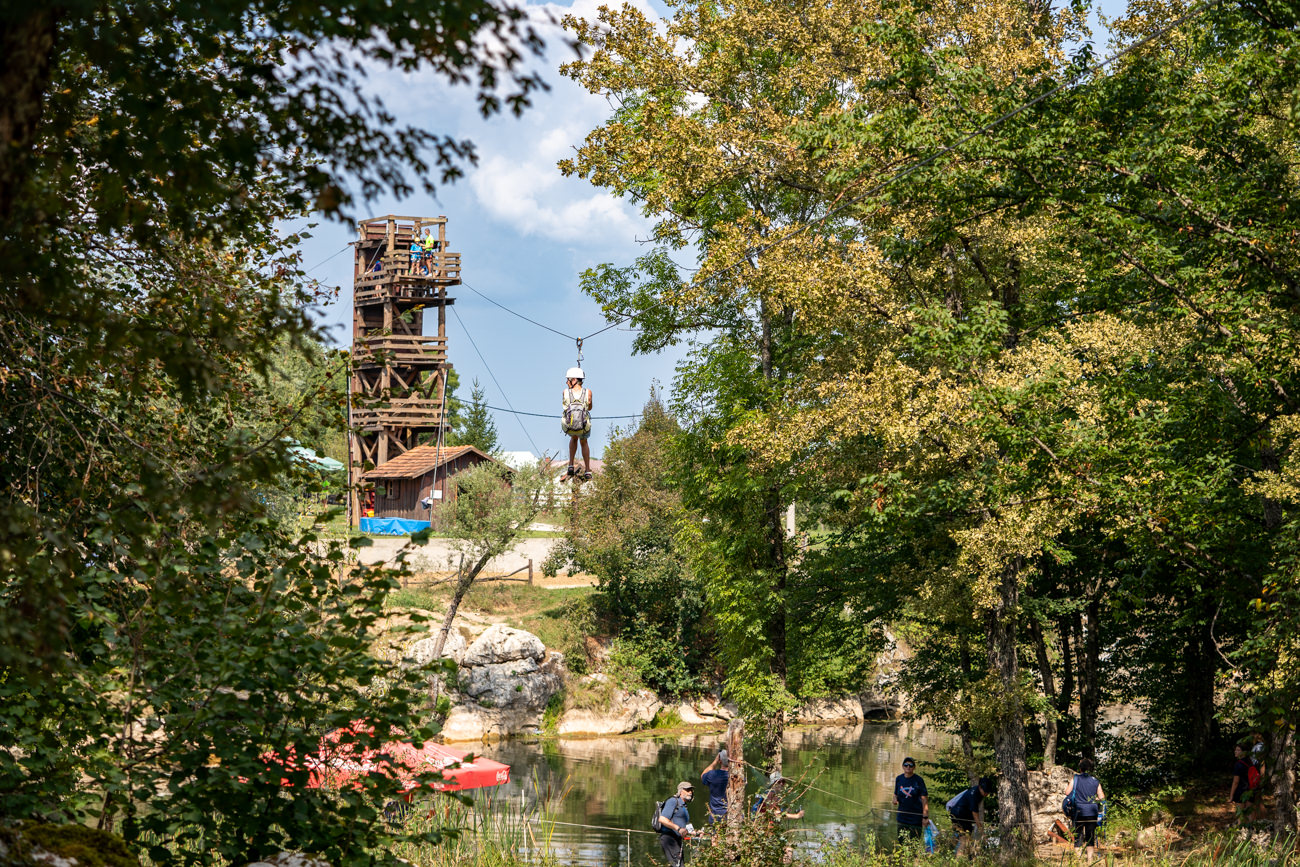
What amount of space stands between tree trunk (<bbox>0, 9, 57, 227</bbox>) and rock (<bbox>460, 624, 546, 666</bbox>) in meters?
30.4

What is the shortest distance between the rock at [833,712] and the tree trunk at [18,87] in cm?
3673

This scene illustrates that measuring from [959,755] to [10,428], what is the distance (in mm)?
13458

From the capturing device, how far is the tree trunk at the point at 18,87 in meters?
2.96

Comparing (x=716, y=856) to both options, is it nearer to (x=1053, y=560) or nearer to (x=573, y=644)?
(x=1053, y=560)

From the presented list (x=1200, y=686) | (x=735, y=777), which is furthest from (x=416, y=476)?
(x=735, y=777)

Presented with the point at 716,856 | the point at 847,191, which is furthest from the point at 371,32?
the point at 847,191

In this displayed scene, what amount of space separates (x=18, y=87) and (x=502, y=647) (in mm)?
31027

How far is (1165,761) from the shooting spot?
62.6 ft

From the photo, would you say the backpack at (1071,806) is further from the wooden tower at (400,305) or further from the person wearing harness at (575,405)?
the wooden tower at (400,305)

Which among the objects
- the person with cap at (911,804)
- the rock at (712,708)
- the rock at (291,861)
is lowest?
the rock at (712,708)

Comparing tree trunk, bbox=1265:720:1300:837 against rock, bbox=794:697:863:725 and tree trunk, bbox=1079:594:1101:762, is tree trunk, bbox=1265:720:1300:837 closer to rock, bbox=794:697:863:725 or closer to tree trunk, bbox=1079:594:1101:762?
tree trunk, bbox=1079:594:1101:762

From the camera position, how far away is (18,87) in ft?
9.86

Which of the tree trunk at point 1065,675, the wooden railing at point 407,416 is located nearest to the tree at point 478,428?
the wooden railing at point 407,416

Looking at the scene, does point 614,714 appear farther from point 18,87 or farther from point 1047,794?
point 18,87
